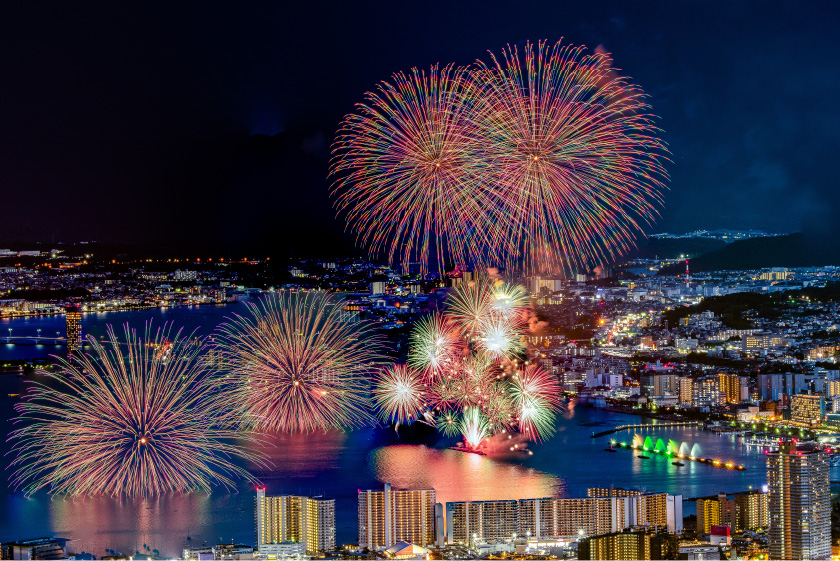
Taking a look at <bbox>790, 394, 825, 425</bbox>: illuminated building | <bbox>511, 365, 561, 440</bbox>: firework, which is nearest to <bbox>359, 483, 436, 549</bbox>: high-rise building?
<bbox>511, 365, 561, 440</bbox>: firework

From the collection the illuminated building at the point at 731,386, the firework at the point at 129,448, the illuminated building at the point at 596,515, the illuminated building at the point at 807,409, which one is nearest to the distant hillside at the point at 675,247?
the illuminated building at the point at 731,386

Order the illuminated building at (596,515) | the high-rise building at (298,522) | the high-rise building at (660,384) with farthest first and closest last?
the high-rise building at (660,384), the illuminated building at (596,515), the high-rise building at (298,522)

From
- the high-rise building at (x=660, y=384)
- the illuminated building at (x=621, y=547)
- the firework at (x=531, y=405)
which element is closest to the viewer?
the illuminated building at (x=621, y=547)

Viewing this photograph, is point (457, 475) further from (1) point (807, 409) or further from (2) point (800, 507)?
(1) point (807, 409)

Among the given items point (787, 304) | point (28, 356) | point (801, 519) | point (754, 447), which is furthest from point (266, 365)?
point (787, 304)

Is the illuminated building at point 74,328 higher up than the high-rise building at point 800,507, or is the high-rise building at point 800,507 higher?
the illuminated building at point 74,328

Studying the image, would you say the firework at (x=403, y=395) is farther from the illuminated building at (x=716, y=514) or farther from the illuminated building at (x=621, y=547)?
the illuminated building at (x=621, y=547)
